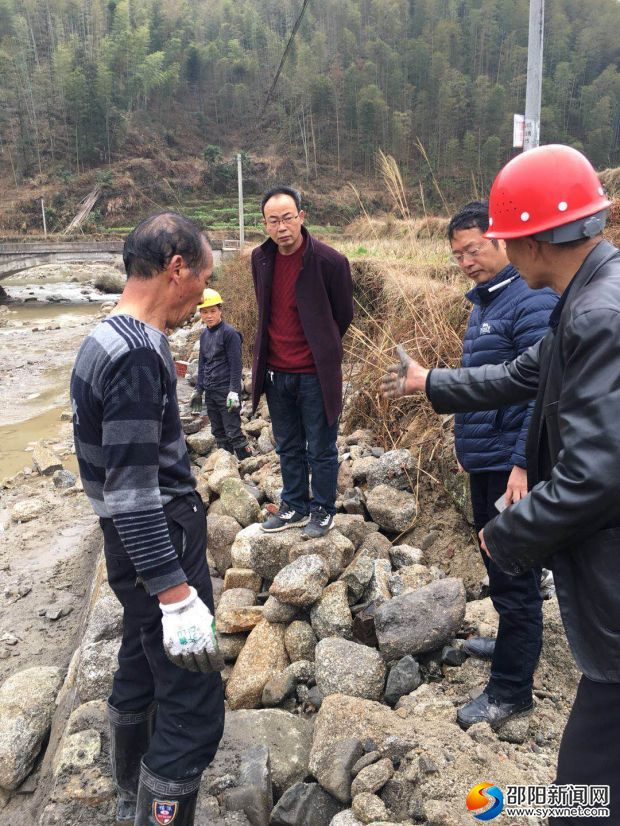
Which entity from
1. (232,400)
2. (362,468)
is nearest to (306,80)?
(232,400)

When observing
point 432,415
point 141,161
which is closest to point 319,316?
point 432,415

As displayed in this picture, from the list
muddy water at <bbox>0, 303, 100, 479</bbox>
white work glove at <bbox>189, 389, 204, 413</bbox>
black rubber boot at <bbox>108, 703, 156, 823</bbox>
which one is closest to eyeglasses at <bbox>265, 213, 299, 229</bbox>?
black rubber boot at <bbox>108, 703, 156, 823</bbox>

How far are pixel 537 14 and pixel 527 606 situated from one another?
596 cm

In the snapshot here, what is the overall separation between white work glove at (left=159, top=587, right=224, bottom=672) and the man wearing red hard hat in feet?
2.59

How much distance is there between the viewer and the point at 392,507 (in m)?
3.46

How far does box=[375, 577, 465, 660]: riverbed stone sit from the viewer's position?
238 centimetres

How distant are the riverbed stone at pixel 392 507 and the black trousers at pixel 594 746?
7.09 ft

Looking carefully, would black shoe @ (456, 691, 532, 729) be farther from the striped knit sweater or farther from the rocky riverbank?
the striped knit sweater

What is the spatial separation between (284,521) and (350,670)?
3.59ft

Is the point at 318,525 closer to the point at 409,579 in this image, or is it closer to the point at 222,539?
the point at 409,579

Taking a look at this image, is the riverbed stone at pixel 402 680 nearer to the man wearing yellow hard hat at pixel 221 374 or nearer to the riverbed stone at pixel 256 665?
the riverbed stone at pixel 256 665

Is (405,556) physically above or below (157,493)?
below

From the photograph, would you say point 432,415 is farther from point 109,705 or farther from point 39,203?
point 39,203

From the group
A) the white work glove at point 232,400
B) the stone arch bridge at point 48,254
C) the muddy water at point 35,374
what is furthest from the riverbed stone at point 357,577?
the stone arch bridge at point 48,254
